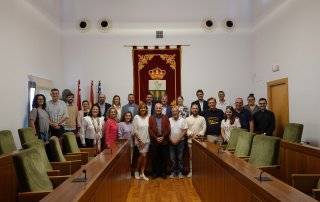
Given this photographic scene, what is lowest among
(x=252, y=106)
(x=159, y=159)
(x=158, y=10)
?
(x=159, y=159)

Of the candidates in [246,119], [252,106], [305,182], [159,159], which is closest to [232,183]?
[305,182]

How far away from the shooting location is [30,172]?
114 inches

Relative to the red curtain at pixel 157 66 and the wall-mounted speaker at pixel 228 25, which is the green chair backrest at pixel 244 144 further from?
the wall-mounted speaker at pixel 228 25

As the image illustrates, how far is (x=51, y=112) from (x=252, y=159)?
145 inches

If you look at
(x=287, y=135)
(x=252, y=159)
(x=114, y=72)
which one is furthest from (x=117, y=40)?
(x=252, y=159)

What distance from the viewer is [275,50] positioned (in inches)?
296

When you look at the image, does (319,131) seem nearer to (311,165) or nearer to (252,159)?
(311,165)

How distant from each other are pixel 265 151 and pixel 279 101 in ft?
12.8

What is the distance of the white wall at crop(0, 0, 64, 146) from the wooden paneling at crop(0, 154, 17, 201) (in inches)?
71.7

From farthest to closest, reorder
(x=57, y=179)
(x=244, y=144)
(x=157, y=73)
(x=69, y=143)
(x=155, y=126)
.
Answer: (x=157, y=73), (x=155, y=126), (x=69, y=143), (x=244, y=144), (x=57, y=179)

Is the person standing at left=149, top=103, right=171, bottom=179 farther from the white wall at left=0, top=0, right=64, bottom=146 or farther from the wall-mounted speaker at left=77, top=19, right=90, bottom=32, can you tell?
the wall-mounted speaker at left=77, top=19, right=90, bottom=32

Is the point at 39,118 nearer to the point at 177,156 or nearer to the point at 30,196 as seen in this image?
the point at 177,156

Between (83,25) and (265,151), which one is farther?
(83,25)

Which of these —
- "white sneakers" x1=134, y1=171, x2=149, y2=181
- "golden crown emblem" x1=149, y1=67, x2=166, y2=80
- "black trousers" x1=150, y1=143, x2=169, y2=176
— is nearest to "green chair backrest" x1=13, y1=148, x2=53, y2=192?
"white sneakers" x1=134, y1=171, x2=149, y2=181
